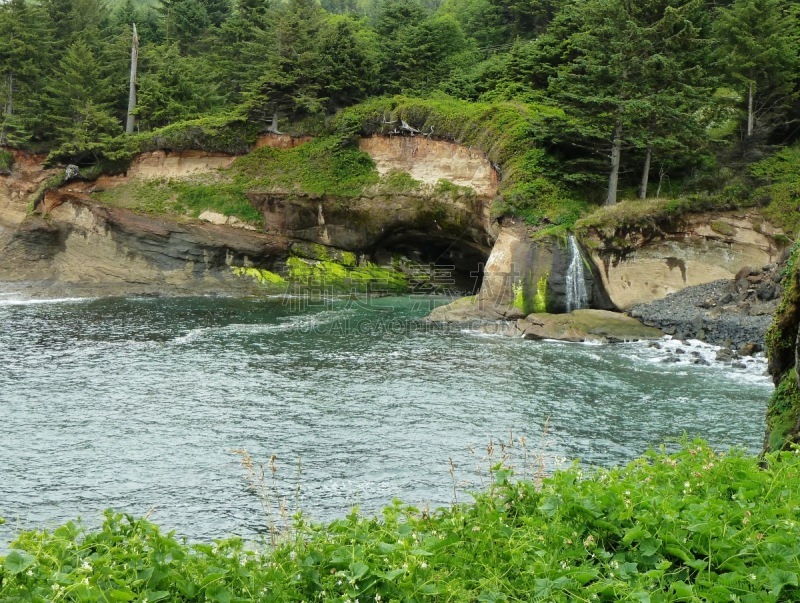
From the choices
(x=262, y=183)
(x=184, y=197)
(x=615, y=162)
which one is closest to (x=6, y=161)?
(x=184, y=197)

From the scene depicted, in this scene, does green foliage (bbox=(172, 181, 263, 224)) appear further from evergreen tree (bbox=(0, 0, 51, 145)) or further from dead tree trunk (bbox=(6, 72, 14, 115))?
dead tree trunk (bbox=(6, 72, 14, 115))

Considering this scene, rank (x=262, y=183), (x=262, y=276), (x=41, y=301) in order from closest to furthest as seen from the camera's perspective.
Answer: (x=41, y=301), (x=262, y=276), (x=262, y=183)

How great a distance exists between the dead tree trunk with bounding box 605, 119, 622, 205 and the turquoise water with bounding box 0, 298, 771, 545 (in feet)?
31.7

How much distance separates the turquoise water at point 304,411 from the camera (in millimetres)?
12555

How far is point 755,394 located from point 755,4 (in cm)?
2266

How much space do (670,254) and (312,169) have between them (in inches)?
787

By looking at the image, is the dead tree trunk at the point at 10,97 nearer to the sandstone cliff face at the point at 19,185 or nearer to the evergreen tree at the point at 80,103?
the evergreen tree at the point at 80,103

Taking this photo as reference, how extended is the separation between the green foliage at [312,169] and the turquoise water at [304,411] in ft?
44.7

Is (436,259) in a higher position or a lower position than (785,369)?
higher

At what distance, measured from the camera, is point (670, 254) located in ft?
102

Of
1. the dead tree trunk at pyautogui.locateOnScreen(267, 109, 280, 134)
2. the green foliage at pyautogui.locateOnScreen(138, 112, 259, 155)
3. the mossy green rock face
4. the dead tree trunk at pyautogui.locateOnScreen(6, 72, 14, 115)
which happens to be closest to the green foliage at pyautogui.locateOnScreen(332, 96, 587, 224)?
the dead tree trunk at pyautogui.locateOnScreen(267, 109, 280, 134)

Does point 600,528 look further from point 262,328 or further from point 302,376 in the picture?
point 262,328

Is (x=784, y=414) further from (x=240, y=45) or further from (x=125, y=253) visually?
(x=240, y=45)

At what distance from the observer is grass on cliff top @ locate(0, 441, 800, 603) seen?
15.5ft
